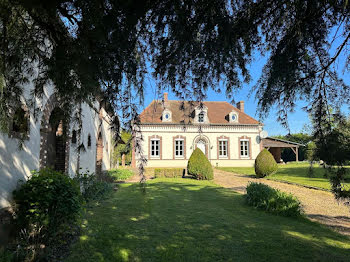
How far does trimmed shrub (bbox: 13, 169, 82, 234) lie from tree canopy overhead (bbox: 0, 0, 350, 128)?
2.51 meters

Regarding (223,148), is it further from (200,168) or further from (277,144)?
(200,168)

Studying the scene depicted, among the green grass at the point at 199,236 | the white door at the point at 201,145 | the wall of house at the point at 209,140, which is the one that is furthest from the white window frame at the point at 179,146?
the green grass at the point at 199,236

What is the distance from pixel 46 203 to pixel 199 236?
9.85 feet

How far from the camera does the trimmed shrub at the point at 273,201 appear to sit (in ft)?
22.5

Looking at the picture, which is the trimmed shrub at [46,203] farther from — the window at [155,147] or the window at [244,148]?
the window at [244,148]

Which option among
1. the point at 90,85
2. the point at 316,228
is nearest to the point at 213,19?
the point at 90,85

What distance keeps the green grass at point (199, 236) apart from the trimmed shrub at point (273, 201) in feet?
0.90

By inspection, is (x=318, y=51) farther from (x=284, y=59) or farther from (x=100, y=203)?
(x=100, y=203)

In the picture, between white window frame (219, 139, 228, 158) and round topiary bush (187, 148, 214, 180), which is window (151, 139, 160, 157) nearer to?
white window frame (219, 139, 228, 158)

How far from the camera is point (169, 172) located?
16953 mm

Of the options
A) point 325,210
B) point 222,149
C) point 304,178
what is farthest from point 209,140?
point 325,210

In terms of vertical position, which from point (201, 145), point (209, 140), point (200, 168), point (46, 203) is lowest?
point (200, 168)

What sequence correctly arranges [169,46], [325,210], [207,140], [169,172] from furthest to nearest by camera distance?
[207,140] → [169,172] → [325,210] → [169,46]

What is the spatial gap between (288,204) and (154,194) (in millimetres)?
5128
